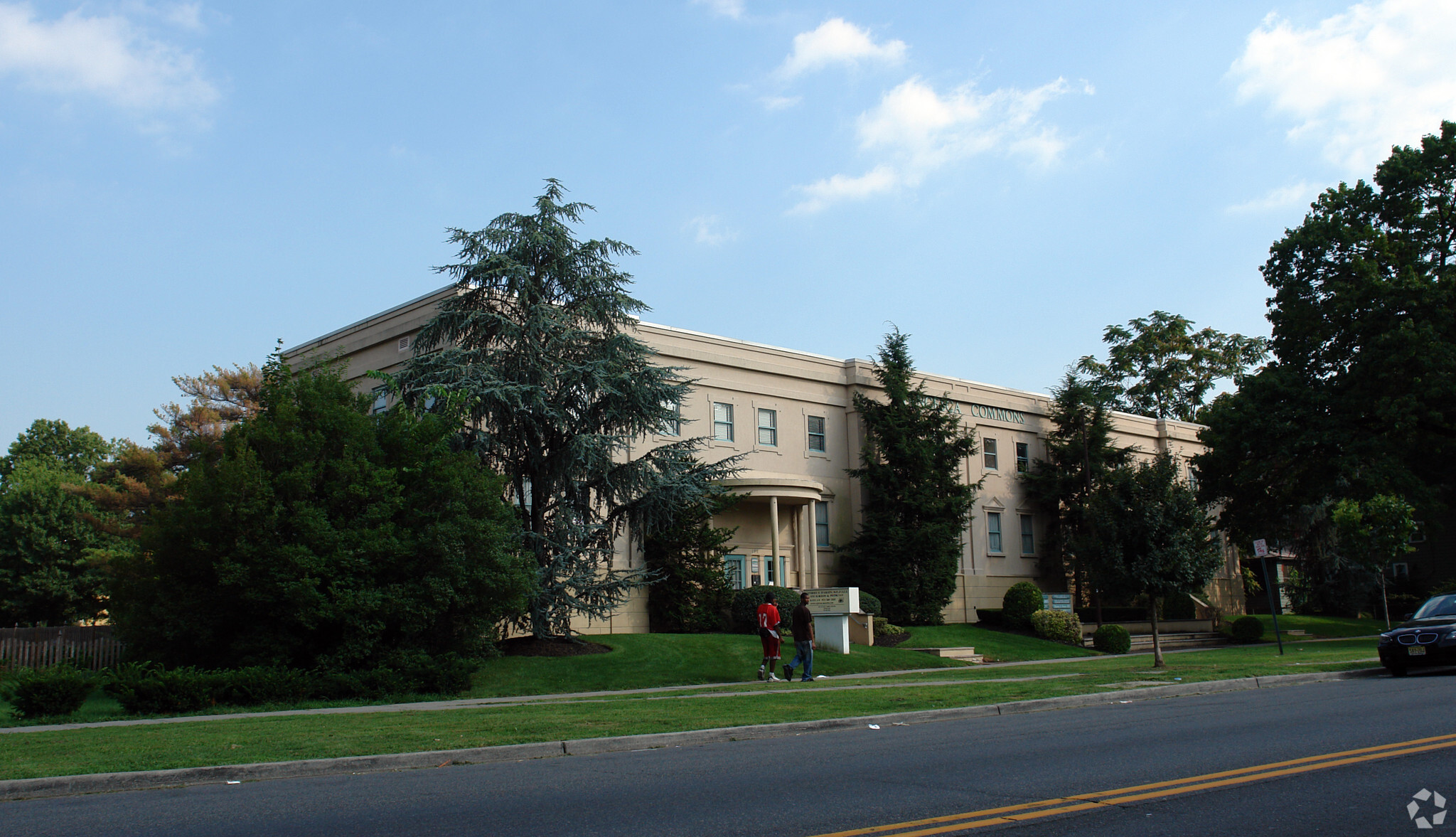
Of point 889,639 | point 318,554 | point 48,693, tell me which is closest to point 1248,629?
point 889,639

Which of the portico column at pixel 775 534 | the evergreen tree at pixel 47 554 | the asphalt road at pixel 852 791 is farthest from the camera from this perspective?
the evergreen tree at pixel 47 554

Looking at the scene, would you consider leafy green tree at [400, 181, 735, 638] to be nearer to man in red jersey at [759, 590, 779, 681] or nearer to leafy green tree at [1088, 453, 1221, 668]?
man in red jersey at [759, 590, 779, 681]

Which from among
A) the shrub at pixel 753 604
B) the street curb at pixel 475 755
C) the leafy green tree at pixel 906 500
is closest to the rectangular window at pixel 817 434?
the leafy green tree at pixel 906 500

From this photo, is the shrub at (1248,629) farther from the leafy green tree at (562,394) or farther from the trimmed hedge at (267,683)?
the trimmed hedge at (267,683)

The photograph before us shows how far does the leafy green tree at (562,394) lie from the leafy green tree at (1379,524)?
21.1 metres

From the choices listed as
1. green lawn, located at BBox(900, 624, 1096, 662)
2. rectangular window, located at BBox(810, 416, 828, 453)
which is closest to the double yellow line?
green lawn, located at BBox(900, 624, 1096, 662)

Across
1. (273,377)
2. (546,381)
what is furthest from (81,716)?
(546,381)

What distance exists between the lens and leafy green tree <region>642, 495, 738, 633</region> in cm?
3019

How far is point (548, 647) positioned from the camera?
2483 centimetres

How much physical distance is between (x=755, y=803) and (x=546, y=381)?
19.6 meters

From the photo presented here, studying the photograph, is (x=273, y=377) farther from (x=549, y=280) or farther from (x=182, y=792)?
(x=182, y=792)

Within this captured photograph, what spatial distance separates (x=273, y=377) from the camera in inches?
972

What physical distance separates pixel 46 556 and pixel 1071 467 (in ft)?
146

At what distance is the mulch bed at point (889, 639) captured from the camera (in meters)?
30.9
